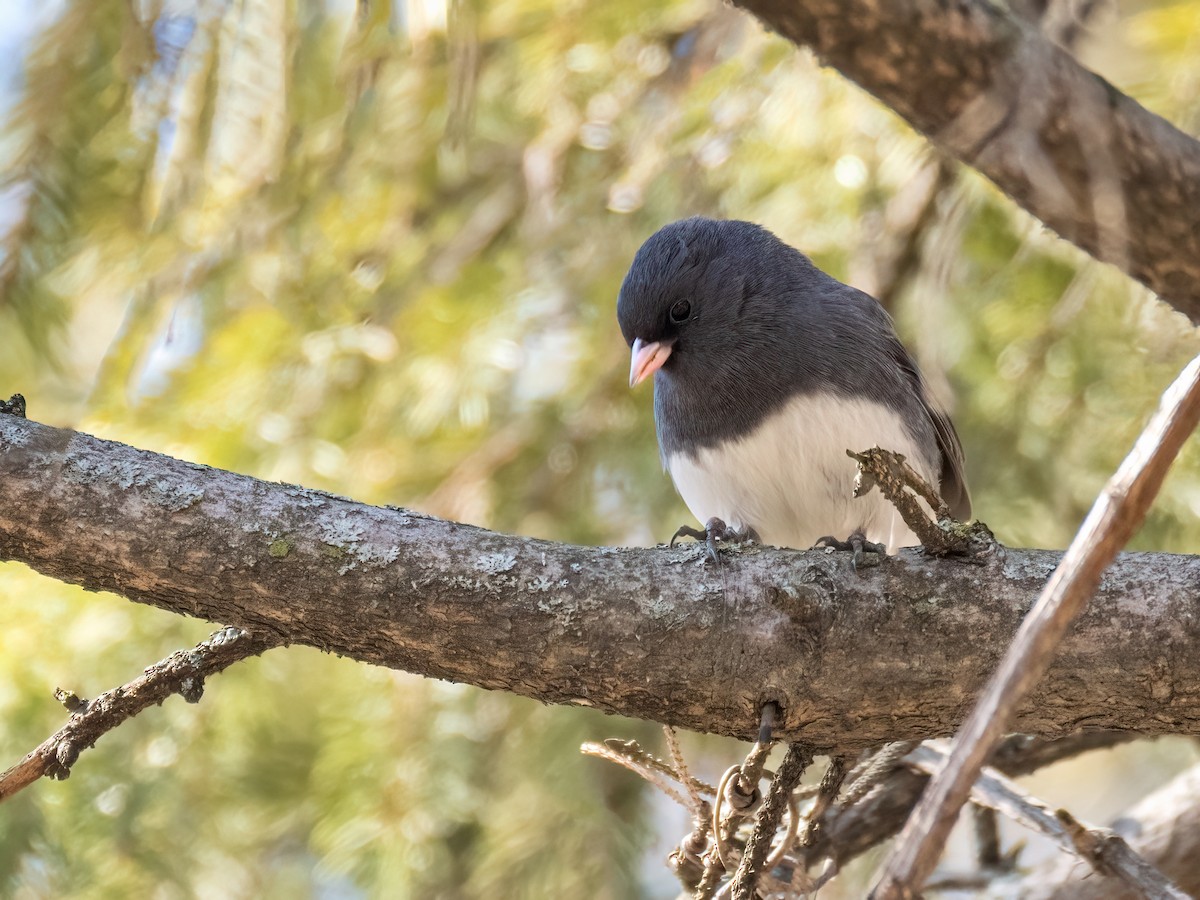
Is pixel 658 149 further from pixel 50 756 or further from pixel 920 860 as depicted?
pixel 920 860

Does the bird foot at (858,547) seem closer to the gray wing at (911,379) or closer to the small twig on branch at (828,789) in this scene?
the small twig on branch at (828,789)

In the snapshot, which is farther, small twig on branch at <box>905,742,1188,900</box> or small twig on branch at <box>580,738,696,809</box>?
small twig on branch at <box>905,742,1188,900</box>

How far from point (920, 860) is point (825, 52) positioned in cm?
115

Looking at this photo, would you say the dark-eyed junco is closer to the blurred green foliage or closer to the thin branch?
the blurred green foliage

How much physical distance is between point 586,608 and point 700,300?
0.95m

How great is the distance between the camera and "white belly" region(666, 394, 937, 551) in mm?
1856

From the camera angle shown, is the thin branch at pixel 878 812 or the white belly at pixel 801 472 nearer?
the thin branch at pixel 878 812

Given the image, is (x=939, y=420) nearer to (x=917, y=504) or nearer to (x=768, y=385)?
(x=768, y=385)

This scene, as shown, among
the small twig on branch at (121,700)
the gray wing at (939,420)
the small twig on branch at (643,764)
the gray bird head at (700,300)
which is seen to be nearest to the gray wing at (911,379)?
the gray wing at (939,420)

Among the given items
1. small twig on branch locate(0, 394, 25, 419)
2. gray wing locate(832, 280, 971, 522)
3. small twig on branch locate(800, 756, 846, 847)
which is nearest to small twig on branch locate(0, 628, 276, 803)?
small twig on branch locate(0, 394, 25, 419)

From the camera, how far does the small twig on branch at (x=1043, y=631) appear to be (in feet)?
1.86

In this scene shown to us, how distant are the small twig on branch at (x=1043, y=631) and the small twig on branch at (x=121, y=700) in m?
0.84

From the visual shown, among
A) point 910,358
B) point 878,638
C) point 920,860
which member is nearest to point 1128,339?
point 910,358

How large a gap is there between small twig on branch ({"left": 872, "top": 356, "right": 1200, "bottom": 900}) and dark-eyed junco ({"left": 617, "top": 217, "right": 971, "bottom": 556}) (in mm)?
1120
